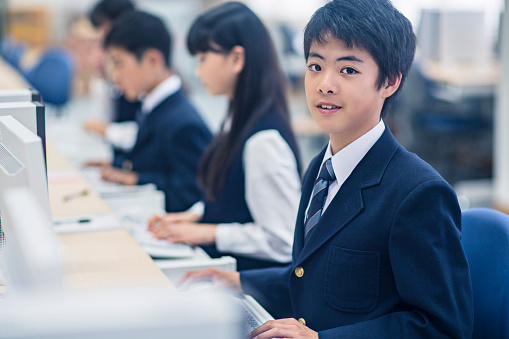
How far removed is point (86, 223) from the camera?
166 centimetres

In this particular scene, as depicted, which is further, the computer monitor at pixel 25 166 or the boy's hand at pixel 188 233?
the boy's hand at pixel 188 233

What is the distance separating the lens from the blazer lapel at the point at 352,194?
3.57ft

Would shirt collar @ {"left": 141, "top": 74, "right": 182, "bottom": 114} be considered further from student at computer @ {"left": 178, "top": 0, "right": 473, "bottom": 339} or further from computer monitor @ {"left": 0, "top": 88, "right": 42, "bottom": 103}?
student at computer @ {"left": 178, "top": 0, "right": 473, "bottom": 339}

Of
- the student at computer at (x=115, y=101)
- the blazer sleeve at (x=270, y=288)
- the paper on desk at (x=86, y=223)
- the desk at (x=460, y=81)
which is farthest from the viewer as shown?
the desk at (x=460, y=81)

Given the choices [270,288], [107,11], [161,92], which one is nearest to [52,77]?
[107,11]

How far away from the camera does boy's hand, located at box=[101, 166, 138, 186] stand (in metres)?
2.37

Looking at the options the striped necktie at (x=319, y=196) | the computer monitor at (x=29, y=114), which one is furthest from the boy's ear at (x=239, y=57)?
the computer monitor at (x=29, y=114)

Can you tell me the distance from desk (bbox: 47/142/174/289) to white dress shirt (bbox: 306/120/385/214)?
37cm

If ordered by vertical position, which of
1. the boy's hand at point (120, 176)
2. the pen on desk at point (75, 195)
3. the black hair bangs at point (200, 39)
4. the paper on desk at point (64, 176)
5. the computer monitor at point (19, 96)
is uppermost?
the black hair bangs at point (200, 39)

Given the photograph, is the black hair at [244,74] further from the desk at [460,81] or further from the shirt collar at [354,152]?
the desk at [460,81]

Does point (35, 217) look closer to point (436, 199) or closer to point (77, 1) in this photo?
point (436, 199)

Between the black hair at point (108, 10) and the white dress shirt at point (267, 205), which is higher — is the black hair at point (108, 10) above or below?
above

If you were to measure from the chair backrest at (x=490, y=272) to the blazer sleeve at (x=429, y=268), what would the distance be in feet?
0.44

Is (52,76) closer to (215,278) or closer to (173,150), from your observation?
(173,150)
